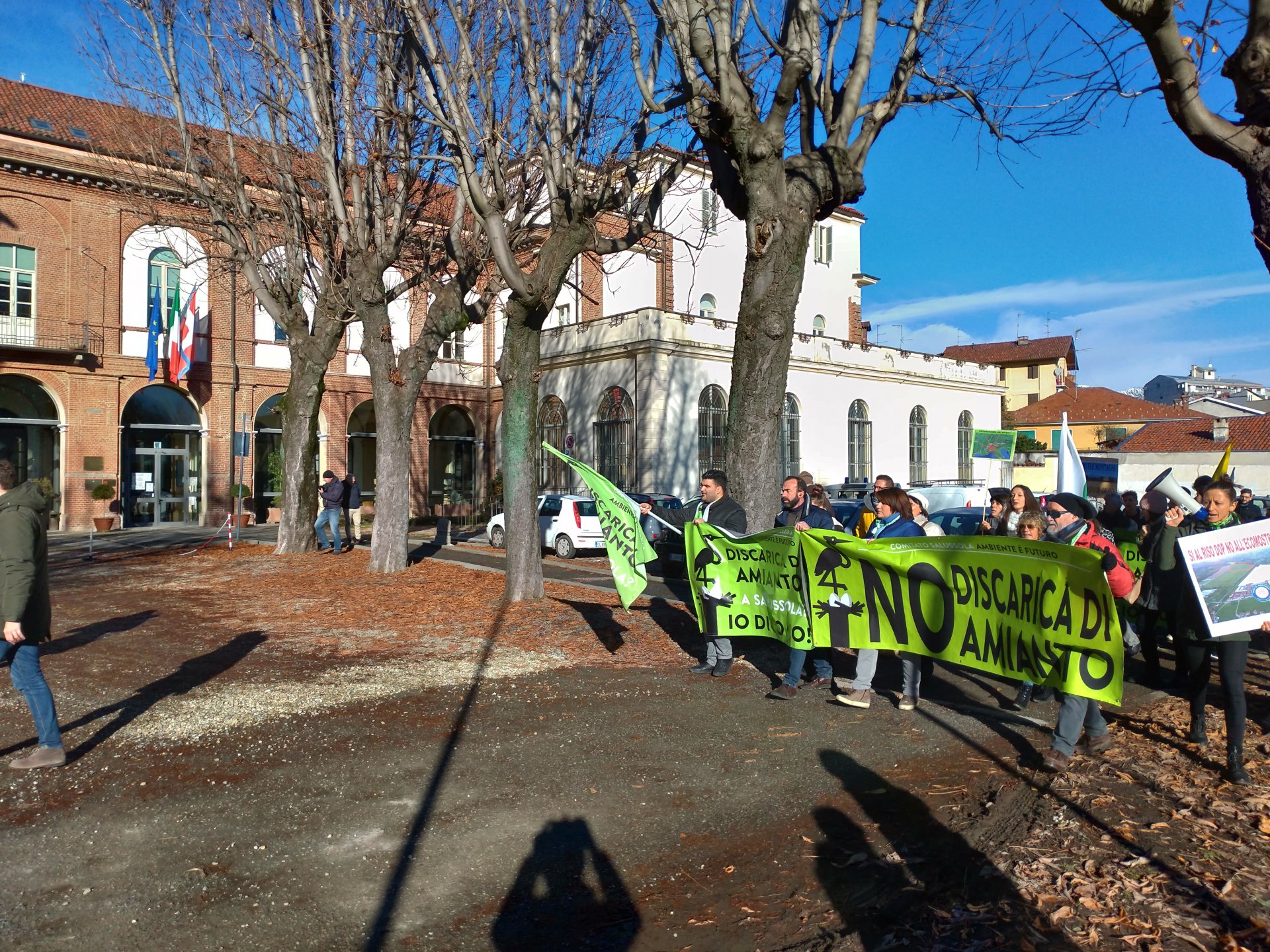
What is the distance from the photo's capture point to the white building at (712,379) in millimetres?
30328

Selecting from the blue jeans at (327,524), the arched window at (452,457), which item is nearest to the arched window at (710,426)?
the arched window at (452,457)

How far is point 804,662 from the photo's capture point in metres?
8.34

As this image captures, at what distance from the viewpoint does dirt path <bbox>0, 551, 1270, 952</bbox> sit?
3982mm

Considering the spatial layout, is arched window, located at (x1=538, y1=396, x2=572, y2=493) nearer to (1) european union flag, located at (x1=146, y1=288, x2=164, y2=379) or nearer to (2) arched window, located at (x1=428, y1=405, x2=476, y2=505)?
(2) arched window, located at (x1=428, y1=405, x2=476, y2=505)

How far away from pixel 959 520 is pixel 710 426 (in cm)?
1511

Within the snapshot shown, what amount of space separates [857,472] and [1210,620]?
105ft

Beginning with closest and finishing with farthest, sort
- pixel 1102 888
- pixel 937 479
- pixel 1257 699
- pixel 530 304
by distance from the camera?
pixel 1102 888 → pixel 1257 699 → pixel 530 304 → pixel 937 479

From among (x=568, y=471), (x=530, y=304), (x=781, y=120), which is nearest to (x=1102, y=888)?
(x=781, y=120)

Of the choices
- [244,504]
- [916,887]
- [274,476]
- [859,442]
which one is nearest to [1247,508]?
[916,887]

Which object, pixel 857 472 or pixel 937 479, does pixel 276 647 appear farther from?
pixel 937 479

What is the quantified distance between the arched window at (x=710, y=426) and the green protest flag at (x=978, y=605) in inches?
926

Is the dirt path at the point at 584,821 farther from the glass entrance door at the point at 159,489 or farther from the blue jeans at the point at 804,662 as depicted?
the glass entrance door at the point at 159,489

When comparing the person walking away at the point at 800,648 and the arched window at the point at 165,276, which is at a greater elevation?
the arched window at the point at 165,276

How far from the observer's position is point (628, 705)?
7.56 meters
